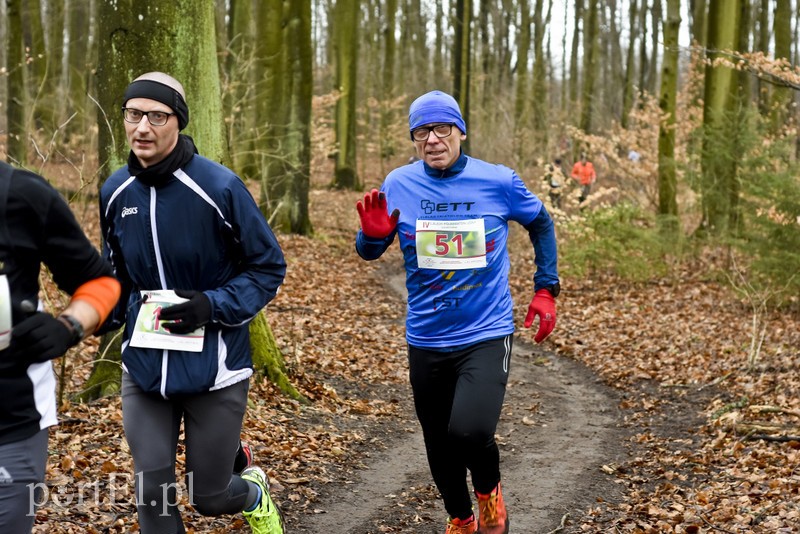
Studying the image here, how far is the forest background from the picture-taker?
21.0 ft

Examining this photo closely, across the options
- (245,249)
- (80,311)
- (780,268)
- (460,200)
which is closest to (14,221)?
(80,311)

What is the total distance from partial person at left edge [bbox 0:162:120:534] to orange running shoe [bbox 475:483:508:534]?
248 cm

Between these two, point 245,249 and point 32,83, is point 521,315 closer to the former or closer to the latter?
point 245,249

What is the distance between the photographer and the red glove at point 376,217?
4.64 m

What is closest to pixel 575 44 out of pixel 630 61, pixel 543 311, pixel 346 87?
pixel 630 61

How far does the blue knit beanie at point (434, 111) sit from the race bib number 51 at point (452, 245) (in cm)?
54

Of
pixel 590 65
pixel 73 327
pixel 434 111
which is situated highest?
pixel 590 65

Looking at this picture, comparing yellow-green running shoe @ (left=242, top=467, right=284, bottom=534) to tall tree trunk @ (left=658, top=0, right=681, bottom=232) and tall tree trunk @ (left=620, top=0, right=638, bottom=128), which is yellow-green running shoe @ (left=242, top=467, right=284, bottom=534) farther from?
tall tree trunk @ (left=620, top=0, right=638, bottom=128)

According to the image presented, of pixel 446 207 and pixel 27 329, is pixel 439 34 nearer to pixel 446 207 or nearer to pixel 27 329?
pixel 446 207

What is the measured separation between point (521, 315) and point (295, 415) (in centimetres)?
747

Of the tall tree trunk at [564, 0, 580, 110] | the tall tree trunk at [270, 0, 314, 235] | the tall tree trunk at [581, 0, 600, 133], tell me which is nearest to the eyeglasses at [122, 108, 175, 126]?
the tall tree trunk at [270, 0, 314, 235]

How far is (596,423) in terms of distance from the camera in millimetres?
8539

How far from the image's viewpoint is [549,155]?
2462 cm

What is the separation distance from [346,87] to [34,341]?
2467cm
